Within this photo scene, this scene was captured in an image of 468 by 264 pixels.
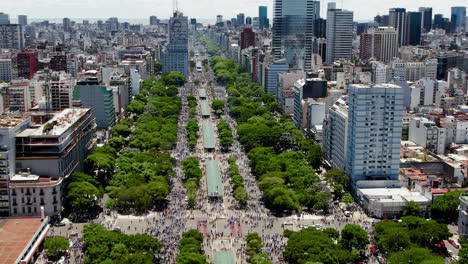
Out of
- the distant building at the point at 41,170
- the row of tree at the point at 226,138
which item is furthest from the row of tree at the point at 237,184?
the distant building at the point at 41,170

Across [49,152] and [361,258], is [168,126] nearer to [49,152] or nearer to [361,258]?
[49,152]

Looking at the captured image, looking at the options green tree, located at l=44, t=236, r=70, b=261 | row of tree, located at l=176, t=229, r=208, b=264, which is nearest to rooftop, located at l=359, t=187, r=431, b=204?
row of tree, located at l=176, t=229, r=208, b=264

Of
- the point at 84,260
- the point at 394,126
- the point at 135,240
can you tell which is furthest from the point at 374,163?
the point at 84,260

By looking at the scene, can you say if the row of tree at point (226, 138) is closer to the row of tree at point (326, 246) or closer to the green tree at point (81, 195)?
the green tree at point (81, 195)

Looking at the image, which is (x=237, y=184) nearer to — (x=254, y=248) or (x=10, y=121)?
(x=254, y=248)

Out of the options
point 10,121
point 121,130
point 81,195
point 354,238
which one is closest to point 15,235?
point 81,195

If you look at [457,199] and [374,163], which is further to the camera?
[374,163]

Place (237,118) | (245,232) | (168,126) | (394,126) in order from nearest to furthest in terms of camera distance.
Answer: (245,232) → (394,126) → (168,126) → (237,118)
